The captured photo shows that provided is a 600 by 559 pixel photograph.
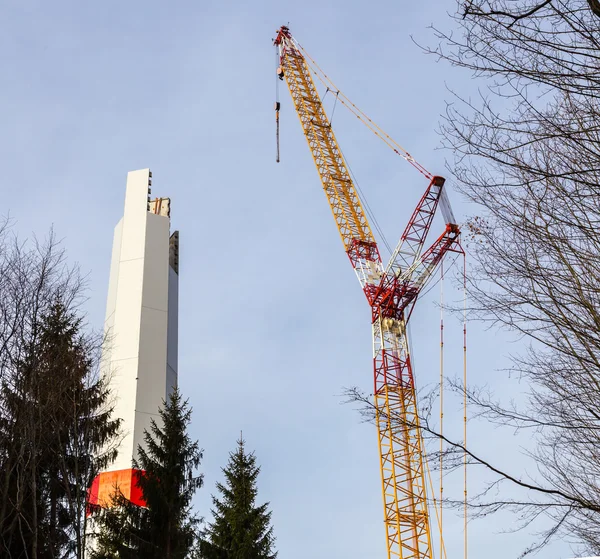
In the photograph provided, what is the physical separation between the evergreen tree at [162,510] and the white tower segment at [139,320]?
5907 millimetres

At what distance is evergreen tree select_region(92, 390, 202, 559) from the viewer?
59.7 feet

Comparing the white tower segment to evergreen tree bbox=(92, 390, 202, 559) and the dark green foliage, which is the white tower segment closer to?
evergreen tree bbox=(92, 390, 202, 559)

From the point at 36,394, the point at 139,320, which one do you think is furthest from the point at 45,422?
the point at 139,320

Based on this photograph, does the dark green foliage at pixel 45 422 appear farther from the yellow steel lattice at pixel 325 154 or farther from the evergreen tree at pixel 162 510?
the yellow steel lattice at pixel 325 154

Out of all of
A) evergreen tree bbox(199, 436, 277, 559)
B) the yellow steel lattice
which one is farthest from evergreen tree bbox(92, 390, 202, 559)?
the yellow steel lattice

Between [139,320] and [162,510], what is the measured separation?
36.2 feet

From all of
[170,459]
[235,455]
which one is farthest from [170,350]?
[170,459]

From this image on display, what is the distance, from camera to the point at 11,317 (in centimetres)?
1129

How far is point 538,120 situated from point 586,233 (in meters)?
1.16

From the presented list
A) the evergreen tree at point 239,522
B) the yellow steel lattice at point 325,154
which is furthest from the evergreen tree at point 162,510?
the yellow steel lattice at point 325,154

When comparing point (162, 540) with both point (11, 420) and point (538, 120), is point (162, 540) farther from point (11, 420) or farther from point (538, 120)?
point (538, 120)

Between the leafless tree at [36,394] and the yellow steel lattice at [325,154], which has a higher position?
the yellow steel lattice at [325,154]

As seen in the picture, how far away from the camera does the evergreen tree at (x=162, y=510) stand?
18203 mm

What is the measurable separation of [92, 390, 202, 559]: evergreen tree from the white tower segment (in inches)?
233
